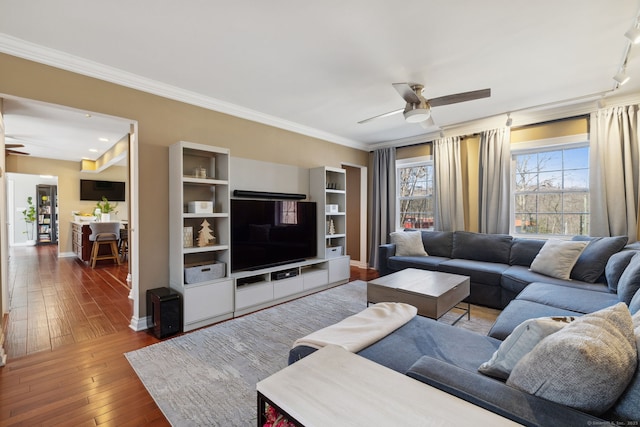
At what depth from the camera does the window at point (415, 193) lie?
17.2 ft

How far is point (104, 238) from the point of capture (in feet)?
19.4

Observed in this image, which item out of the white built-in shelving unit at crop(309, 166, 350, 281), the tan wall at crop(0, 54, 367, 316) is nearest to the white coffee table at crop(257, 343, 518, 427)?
the tan wall at crop(0, 54, 367, 316)

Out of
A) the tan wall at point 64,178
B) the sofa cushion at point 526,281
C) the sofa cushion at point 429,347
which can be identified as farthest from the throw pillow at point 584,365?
the tan wall at point 64,178

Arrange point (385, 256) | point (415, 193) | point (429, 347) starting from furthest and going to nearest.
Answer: point (415, 193)
point (385, 256)
point (429, 347)

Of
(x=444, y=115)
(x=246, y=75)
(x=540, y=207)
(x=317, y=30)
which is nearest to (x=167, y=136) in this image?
(x=246, y=75)

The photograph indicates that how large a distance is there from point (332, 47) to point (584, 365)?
2.46 metres

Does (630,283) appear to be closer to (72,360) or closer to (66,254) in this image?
(72,360)

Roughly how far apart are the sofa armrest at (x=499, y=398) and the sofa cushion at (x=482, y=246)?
11.2ft

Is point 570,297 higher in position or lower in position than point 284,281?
higher

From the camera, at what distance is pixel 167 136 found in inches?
123

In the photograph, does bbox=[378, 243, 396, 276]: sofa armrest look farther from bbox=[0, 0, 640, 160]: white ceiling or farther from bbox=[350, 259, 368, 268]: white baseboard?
bbox=[0, 0, 640, 160]: white ceiling

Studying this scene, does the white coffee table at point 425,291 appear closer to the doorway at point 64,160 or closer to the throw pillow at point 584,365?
the throw pillow at point 584,365

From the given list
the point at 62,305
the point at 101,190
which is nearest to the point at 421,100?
the point at 62,305

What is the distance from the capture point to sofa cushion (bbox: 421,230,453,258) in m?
4.50
